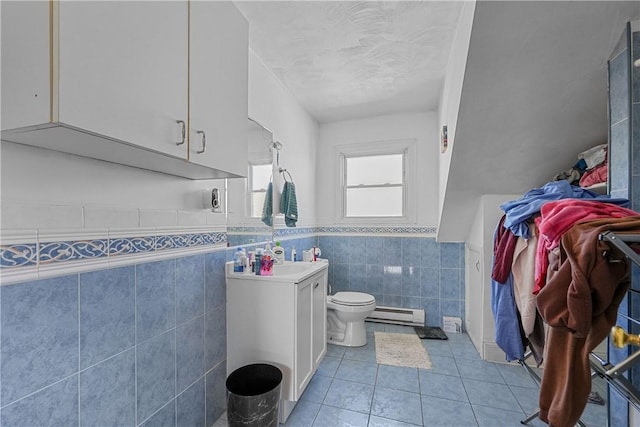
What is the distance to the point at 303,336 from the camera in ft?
5.33

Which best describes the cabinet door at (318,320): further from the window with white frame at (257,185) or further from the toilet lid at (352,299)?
the window with white frame at (257,185)

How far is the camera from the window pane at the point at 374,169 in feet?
10.4

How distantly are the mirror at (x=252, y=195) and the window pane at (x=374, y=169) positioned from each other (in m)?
1.34

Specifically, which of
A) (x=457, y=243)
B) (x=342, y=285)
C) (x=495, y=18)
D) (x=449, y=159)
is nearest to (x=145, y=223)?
(x=495, y=18)

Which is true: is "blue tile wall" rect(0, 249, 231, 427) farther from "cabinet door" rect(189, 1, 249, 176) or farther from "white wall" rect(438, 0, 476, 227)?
"white wall" rect(438, 0, 476, 227)

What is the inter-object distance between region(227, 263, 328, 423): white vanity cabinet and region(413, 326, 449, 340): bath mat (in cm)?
142

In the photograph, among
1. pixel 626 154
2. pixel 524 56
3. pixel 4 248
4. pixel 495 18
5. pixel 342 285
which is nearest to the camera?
pixel 4 248

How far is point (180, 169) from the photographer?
3.91ft

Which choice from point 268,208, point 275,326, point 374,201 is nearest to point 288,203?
point 268,208

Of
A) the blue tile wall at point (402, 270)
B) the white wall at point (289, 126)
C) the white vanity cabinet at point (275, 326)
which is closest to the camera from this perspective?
the white vanity cabinet at point (275, 326)

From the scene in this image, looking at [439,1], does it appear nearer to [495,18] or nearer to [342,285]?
[495,18]

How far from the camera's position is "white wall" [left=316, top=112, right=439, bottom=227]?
2973mm

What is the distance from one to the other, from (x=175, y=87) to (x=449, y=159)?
72.4 inches

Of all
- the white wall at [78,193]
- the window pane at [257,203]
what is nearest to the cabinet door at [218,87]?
the white wall at [78,193]
